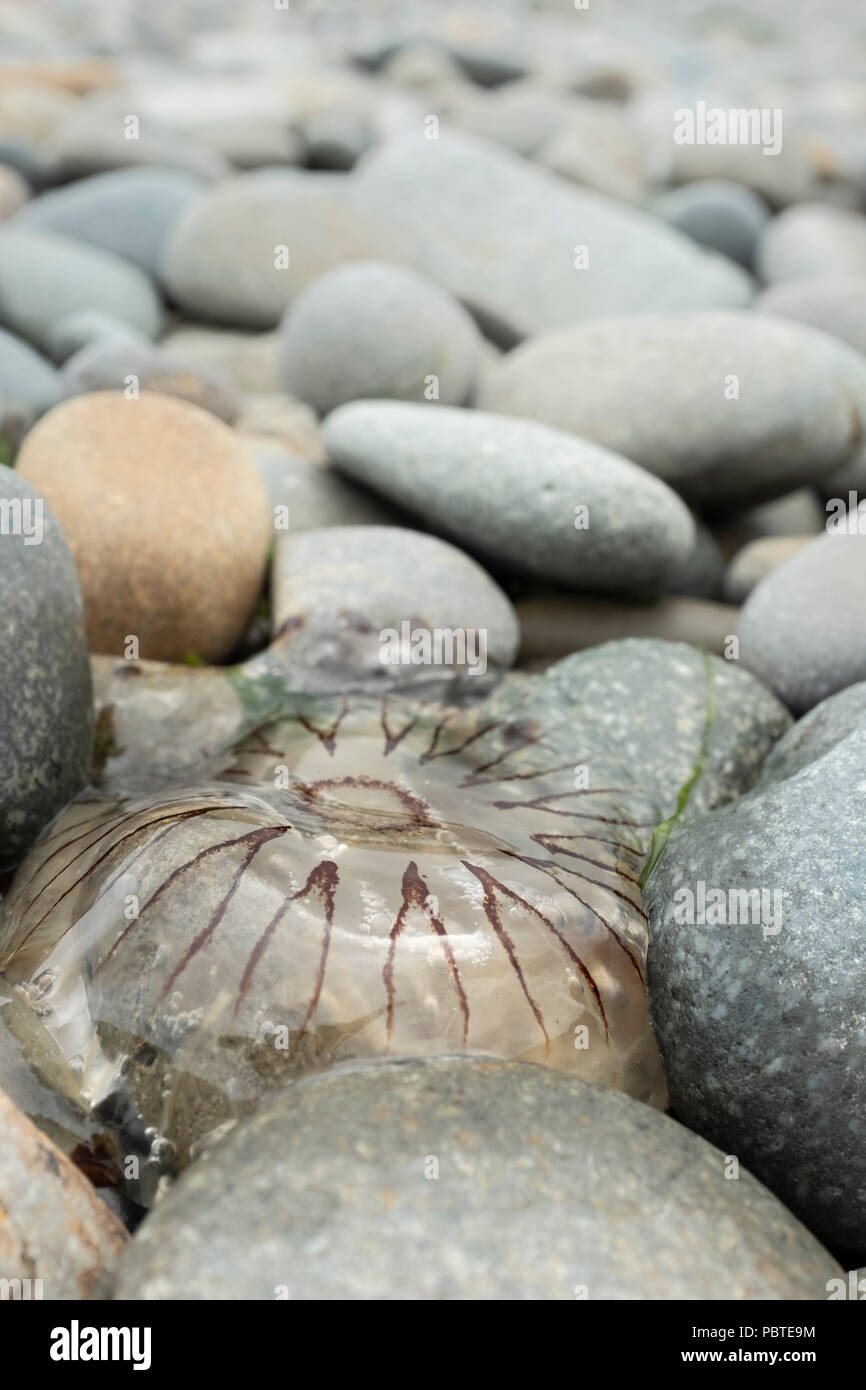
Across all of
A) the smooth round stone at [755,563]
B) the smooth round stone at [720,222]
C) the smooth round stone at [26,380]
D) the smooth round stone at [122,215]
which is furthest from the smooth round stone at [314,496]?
the smooth round stone at [720,222]

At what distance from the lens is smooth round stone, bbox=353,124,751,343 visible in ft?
16.3

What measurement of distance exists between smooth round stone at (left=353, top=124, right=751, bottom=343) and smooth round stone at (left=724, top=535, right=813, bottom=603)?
6.60ft

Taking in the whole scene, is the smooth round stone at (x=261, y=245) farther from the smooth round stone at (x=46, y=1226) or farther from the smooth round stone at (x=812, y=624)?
the smooth round stone at (x=46, y=1226)

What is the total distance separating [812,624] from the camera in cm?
258

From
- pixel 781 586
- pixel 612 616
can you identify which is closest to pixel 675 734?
pixel 781 586

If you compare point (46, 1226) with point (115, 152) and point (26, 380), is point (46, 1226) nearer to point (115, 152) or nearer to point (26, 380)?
point (26, 380)

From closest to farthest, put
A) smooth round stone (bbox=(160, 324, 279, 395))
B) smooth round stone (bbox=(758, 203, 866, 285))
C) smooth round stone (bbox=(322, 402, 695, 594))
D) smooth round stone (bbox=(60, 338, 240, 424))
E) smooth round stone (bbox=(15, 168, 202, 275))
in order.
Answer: smooth round stone (bbox=(322, 402, 695, 594)) < smooth round stone (bbox=(60, 338, 240, 424)) < smooth round stone (bbox=(160, 324, 279, 395)) < smooth round stone (bbox=(15, 168, 202, 275)) < smooth round stone (bbox=(758, 203, 866, 285))

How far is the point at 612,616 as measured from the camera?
A: 3.06 meters

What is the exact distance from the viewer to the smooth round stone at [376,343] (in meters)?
3.72

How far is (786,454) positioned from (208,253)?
286cm

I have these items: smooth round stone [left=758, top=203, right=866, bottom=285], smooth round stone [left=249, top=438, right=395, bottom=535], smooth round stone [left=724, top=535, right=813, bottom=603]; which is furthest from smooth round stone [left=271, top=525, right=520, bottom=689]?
smooth round stone [left=758, top=203, right=866, bottom=285]

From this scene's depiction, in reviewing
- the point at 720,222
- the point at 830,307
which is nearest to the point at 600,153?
the point at 720,222

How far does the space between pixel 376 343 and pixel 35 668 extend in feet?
6.78

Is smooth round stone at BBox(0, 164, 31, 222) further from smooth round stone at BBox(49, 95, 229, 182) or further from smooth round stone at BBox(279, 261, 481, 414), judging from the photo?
smooth round stone at BBox(279, 261, 481, 414)
